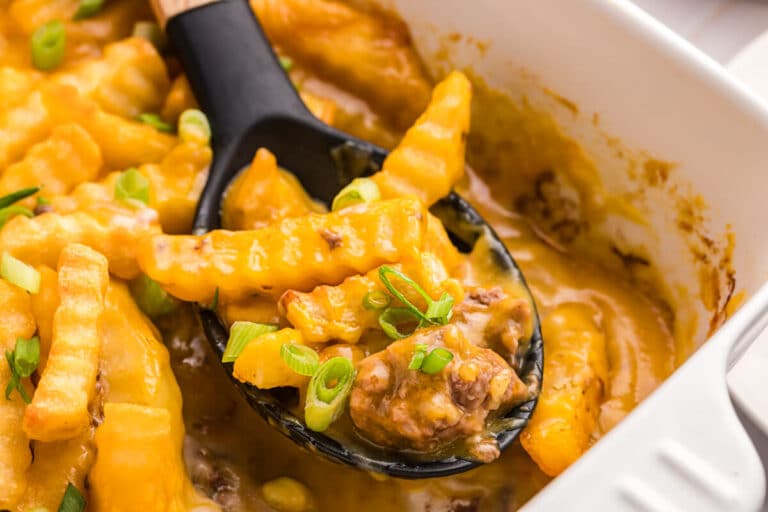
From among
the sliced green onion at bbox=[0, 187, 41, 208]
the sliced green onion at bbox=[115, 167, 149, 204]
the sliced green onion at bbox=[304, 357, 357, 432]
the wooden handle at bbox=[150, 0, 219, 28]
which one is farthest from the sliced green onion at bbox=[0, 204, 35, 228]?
the sliced green onion at bbox=[304, 357, 357, 432]

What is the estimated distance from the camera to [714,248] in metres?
1.65

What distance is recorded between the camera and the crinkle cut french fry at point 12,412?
1.32m

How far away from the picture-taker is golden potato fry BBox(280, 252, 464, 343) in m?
1.42

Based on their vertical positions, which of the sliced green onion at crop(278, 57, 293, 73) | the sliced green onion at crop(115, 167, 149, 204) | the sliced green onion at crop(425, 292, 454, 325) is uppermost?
the sliced green onion at crop(425, 292, 454, 325)

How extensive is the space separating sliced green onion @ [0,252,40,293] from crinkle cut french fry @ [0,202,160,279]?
0.06 m

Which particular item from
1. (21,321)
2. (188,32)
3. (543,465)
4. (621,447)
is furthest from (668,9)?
(21,321)

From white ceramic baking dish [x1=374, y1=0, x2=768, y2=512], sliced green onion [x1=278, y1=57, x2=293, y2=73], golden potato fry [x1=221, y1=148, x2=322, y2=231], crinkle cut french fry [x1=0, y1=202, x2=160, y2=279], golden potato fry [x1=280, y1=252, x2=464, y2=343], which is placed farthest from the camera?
sliced green onion [x1=278, y1=57, x2=293, y2=73]

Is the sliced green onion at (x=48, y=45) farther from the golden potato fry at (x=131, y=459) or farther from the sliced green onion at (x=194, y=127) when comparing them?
the golden potato fry at (x=131, y=459)

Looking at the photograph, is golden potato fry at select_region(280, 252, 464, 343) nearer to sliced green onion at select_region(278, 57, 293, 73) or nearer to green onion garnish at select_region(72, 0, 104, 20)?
sliced green onion at select_region(278, 57, 293, 73)

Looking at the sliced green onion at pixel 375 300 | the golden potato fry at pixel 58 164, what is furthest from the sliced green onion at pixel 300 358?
the golden potato fry at pixel 58 164

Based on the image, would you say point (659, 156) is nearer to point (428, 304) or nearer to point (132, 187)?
point (428, 304)

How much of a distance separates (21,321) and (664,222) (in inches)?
44.8

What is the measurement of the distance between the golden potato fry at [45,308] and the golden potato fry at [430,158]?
574mm

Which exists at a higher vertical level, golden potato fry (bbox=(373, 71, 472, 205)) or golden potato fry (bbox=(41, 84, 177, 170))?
golden potato fry (bbox=(373, 71, 472, 205))
